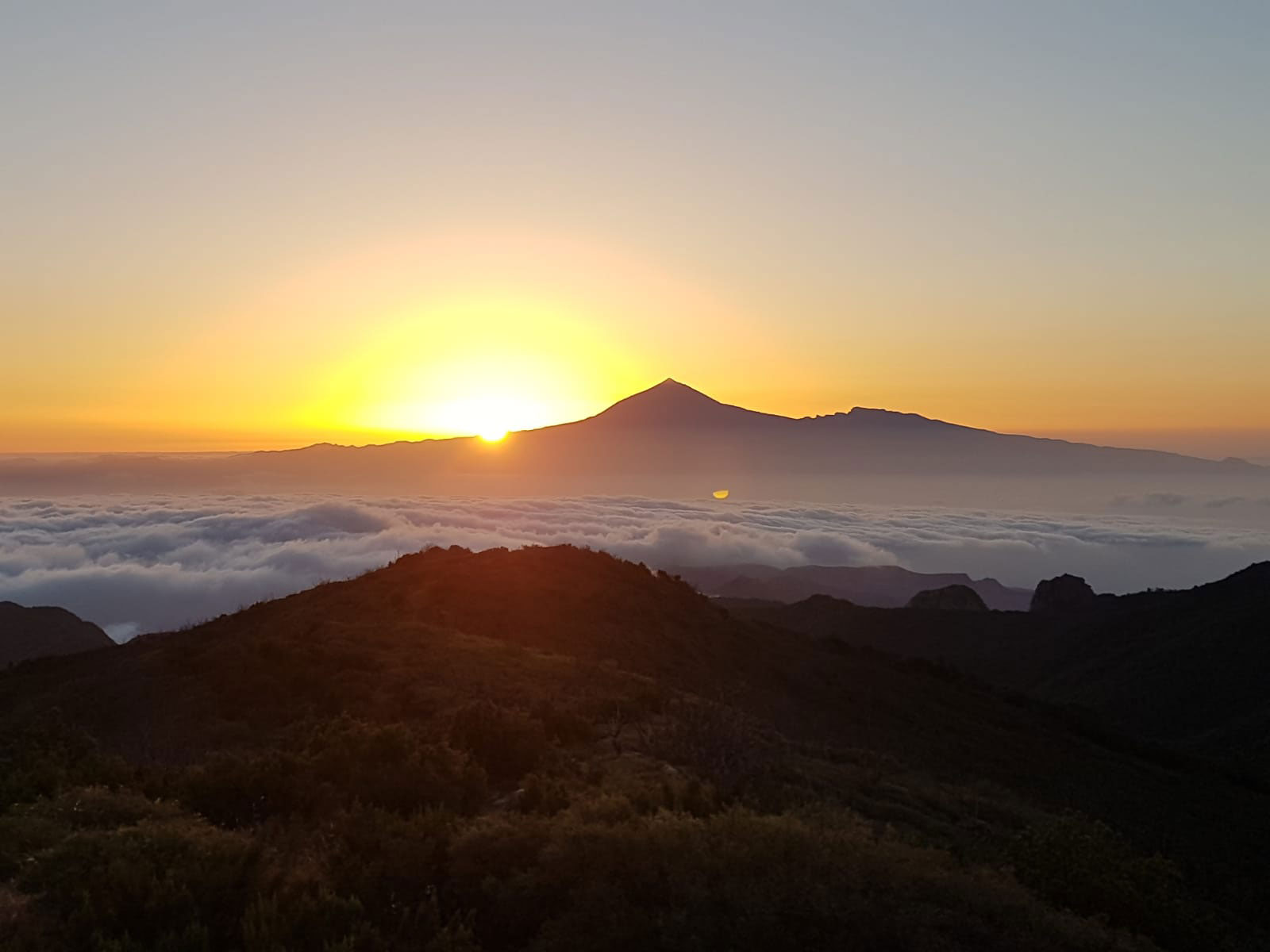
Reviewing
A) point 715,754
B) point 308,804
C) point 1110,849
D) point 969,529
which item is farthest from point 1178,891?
point 969,529

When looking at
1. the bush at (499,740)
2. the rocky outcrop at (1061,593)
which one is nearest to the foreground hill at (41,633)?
the bush at (499,740)

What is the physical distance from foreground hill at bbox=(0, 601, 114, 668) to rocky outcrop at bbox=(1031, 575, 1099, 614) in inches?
2590

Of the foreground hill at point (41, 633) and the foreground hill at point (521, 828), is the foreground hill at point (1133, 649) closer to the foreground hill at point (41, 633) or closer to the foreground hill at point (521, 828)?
the foreground hill at point (521, 828)

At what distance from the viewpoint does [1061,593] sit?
70.4 metres

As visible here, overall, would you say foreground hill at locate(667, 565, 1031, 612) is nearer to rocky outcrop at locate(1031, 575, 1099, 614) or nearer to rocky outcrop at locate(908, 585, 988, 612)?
rocky outcrop at locate(908, 585, 988, 612)

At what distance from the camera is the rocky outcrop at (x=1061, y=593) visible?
68.6 m

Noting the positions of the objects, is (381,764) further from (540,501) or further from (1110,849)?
(540,501)

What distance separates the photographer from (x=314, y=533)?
10156cm

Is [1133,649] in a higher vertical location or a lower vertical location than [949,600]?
higher

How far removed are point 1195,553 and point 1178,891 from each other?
14934 centimetres

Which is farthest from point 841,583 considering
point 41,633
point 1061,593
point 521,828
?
point 521,828

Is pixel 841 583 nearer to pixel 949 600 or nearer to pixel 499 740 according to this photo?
pixel 949 600

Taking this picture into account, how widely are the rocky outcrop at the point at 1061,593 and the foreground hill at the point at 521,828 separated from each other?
53.2 metres

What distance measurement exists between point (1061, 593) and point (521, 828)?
73.0 m
